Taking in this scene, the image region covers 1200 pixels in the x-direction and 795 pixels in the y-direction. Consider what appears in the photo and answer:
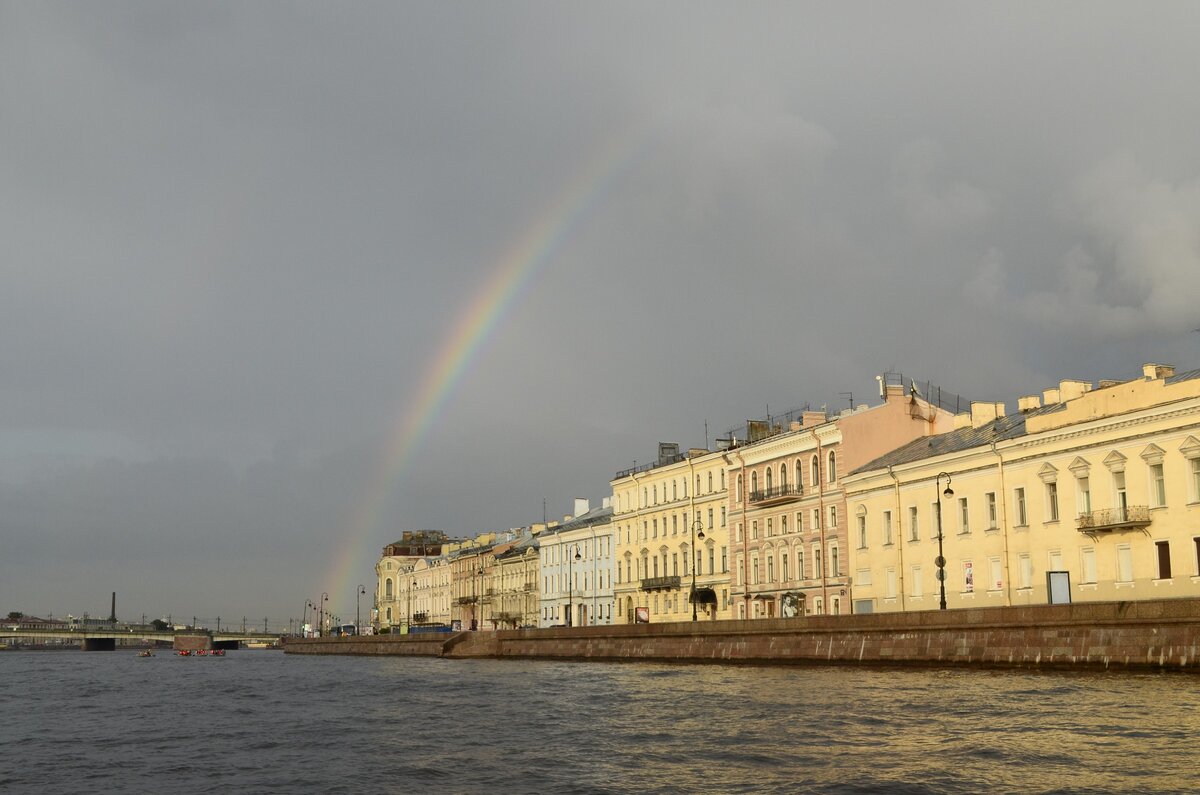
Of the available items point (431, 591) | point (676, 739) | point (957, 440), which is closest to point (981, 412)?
point (957, 440)

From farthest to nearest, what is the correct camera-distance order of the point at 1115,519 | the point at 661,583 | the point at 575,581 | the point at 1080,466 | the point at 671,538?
the point at 575,581 → the point at 671,538 → the point at 661,583 → the point at 1080,466 → the point at 1115,519

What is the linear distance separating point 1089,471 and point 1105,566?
3754 mm

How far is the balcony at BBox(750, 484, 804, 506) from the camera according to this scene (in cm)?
7344

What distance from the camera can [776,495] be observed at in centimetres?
7550

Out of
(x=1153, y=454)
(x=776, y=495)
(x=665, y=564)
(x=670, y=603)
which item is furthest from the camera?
(x=665, y=564)

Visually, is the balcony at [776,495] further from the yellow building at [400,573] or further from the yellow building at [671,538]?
the yellow building at [400,573]

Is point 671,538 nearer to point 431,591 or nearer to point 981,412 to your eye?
point 981,412

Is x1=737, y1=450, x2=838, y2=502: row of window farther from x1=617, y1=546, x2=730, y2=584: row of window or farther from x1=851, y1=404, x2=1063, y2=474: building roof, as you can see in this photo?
x1=617, y1=546, x2=730, y2=584: row of window

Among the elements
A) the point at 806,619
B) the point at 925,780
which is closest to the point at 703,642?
the point at 806,619

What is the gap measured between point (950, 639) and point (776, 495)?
30.7 metres

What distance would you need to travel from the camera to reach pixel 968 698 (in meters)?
33.5

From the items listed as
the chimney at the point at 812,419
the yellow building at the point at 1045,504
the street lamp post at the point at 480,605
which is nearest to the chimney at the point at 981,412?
the yellow building at the point at 1045,504

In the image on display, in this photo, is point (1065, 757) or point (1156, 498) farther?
point (1156, 498)

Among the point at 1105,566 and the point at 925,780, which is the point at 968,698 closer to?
the point at 925,780
